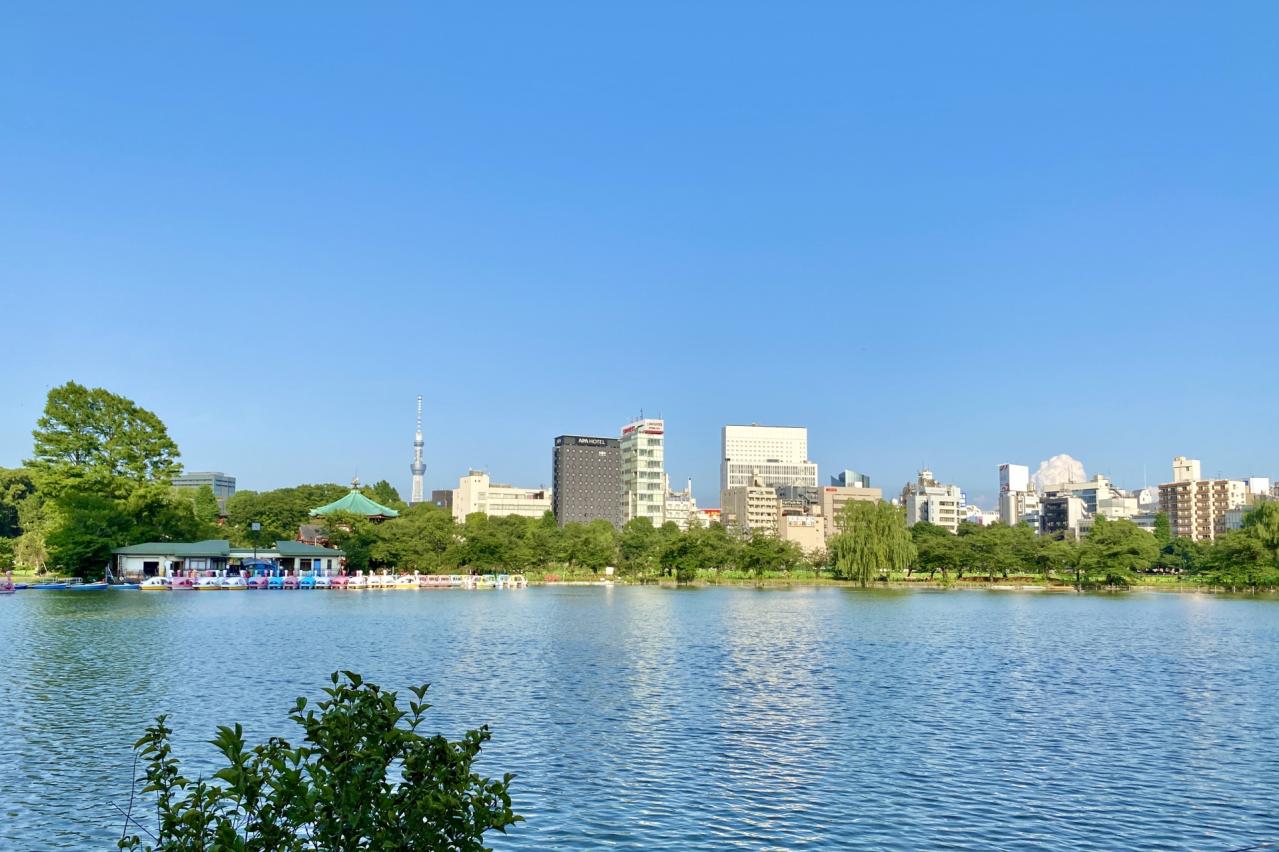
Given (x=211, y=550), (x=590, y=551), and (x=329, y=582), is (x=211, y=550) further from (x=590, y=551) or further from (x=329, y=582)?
(x=590, y=551)

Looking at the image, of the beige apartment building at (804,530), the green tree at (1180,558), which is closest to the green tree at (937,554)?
the green tree at (1180,558)

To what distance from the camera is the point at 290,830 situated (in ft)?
22.1

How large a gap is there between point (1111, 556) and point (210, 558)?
81.5 metres

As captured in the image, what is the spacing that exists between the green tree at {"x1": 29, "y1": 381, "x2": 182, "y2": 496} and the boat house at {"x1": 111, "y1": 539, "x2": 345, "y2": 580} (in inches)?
248

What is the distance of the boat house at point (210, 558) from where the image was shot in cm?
7944

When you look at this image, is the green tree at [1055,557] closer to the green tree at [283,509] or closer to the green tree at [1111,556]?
the green tree at [1111,556]

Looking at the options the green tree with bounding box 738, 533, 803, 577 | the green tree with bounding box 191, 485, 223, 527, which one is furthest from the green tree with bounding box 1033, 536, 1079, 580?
the green tree with bounding box 191, 485, 223, 527

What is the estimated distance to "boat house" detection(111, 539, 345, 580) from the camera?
7944 centimetres

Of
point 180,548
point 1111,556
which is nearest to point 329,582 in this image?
point 180,548

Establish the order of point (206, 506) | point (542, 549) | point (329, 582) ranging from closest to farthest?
point (329, 582), point (542, 549), point (206, 506)

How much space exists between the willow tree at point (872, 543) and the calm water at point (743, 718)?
45.9 m

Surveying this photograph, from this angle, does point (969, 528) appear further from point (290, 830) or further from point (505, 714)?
point (290, 830)

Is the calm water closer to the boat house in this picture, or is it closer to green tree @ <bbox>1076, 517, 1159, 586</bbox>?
the boat house

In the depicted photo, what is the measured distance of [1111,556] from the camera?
99.9m
